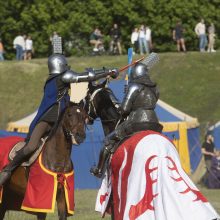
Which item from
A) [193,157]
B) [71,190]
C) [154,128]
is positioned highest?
[154,128]

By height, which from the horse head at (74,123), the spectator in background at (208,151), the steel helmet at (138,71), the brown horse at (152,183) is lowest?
the spectator in background at (208,151)

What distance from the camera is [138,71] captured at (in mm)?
13094

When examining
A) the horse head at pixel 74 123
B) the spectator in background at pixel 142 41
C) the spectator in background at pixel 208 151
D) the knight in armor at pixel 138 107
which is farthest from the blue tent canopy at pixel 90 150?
the spectator in background at pixel 142 41

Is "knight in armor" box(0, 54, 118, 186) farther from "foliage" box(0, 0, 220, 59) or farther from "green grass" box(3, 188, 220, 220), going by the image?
"foliage" box(0, 0, 220, 59)

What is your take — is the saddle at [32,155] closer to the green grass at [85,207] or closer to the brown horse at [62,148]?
the brown horse at [62,148]

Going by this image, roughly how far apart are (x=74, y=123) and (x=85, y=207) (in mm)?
6405

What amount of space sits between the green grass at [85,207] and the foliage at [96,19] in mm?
25778

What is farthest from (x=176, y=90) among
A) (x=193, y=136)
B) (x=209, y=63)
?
(x=193, y=136)

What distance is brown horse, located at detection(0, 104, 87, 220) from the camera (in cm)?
1317

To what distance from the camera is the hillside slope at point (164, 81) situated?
40.7 metres

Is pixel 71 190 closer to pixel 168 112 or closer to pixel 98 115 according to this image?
pixel 98 115

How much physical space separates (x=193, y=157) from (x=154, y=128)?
15.0 metres

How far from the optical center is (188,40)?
49250 mm

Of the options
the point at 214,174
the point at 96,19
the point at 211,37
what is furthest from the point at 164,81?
the point at 214,174
